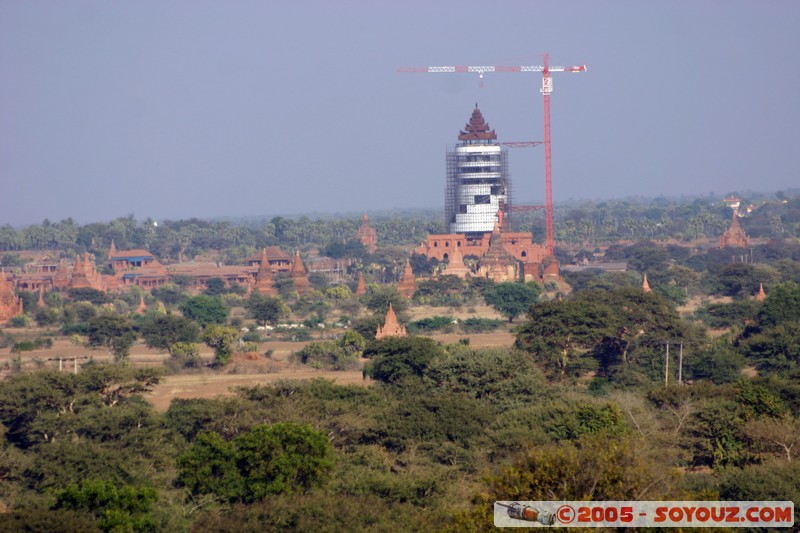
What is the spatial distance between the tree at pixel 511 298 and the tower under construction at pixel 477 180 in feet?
178

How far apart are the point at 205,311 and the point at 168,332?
1077 cm

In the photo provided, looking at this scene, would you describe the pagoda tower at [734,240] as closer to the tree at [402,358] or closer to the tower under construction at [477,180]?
the tower under construction at [477,180]

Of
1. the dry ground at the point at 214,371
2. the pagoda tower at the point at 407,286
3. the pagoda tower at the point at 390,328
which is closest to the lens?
the dry ground at the point at 214,371

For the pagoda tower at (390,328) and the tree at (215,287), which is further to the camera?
the tree at (215,287)

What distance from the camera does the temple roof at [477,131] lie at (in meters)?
137

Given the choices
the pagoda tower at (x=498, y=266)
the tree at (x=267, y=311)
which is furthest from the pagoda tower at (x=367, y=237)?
the tree at (x=267, y=311)

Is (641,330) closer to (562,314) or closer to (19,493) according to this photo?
(562,314)

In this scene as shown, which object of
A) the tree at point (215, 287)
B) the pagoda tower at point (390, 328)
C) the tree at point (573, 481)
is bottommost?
the tree at point (215, 287)

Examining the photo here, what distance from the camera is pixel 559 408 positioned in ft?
107

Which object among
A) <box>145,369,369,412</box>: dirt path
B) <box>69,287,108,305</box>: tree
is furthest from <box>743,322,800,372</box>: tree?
<box>69,287,108,305</box>: tree

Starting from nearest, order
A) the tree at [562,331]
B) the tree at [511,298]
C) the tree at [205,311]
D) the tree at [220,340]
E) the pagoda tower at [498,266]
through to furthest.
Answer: the tree at [562,331] → the tree at [220,340] → the tree at [205,311] → the tree at [511,298] → the pagoda tower at [498,266]

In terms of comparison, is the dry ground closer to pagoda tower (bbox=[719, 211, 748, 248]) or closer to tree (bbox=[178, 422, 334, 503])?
tree (bbox=[178, 422, 334, 503])

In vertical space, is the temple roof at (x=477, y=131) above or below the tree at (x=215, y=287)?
above

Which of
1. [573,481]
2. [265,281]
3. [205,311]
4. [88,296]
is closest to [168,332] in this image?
[205,311]
